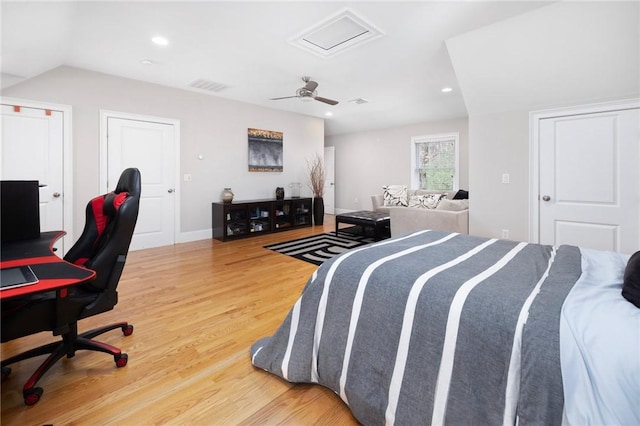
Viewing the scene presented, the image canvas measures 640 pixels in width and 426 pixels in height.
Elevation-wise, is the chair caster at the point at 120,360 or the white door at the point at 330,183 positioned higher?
the white door at the point at 330,183

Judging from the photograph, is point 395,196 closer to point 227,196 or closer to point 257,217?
point 257,217

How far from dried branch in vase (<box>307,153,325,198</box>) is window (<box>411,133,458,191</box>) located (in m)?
2.24

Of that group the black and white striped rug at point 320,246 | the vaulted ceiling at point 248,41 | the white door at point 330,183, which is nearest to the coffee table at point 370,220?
the black and white striped rug at point 320,246

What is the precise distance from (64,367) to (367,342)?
5.77 ft

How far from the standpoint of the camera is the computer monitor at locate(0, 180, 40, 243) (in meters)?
1.74

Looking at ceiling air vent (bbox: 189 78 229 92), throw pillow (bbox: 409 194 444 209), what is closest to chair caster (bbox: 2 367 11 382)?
ceiling air vent (bbox: 189 78 229 92)

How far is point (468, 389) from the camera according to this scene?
102cm

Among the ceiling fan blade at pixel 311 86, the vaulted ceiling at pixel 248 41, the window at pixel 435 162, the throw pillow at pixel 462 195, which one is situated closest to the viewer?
the vaulted ceiling at pixel 248 41

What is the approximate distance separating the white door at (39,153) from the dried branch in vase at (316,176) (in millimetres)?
4357

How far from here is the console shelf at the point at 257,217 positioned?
518 cm

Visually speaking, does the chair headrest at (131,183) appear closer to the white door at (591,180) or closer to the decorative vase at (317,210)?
the white door at (591,180)

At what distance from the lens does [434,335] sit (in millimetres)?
1119

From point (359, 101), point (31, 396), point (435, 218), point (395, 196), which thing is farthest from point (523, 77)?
point (31, 396)

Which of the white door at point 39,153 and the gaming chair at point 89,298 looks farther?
the white door at point 39,153
